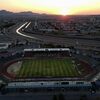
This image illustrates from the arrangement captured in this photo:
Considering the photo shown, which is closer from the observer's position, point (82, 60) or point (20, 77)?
point (20, 77)

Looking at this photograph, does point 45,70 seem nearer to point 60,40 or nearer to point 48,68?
point 48,68

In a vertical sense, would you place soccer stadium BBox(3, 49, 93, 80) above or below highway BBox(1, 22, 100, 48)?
above

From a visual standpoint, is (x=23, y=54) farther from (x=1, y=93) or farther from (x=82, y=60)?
(x=1, y=93)

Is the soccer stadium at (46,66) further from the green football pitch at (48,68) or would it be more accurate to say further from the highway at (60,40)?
the highway at (60,40)

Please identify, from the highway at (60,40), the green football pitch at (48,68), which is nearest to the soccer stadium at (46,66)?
the green football pitch at (48,68)

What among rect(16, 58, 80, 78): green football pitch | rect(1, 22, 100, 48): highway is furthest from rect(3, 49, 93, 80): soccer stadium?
rect(1, 22, 100, 48): highway

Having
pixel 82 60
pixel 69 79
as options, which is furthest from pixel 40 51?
pixel 69 79

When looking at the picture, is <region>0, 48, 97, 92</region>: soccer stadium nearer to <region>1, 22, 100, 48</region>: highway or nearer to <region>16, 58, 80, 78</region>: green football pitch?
<region>16, 58, 80, 78</region>: green football pitch

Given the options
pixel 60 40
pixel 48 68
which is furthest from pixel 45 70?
pixel 60 40
